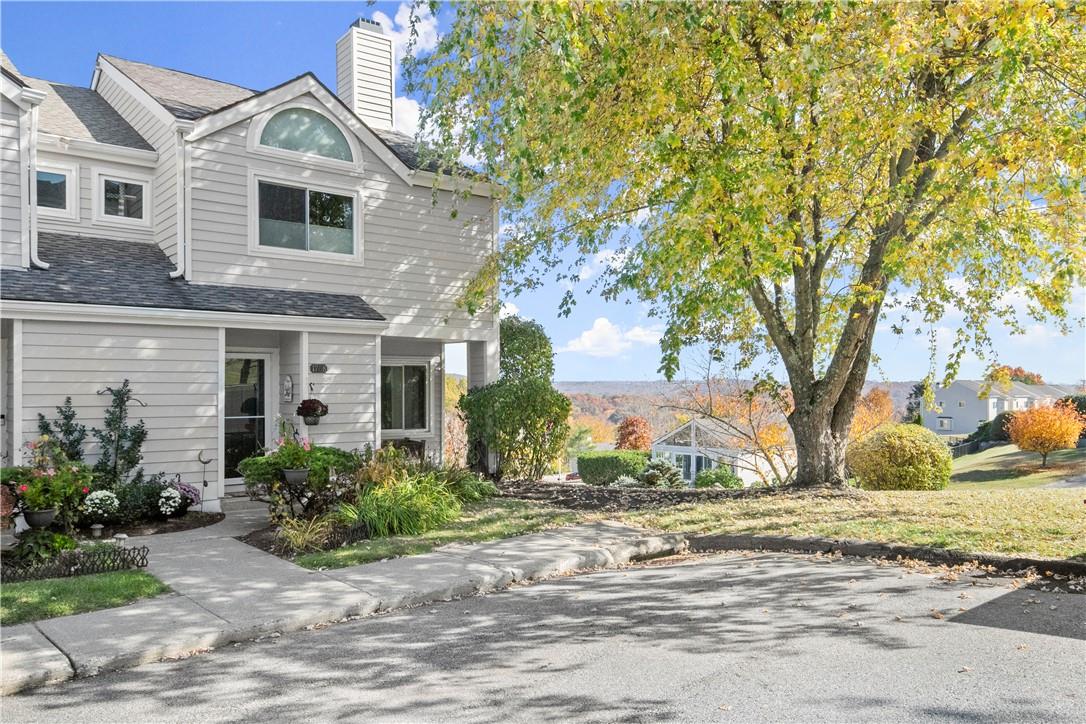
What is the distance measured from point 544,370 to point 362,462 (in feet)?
19.6

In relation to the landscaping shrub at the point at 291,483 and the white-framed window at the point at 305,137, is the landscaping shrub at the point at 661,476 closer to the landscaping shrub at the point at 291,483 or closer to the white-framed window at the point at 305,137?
the white-framed window at the point at 305,137

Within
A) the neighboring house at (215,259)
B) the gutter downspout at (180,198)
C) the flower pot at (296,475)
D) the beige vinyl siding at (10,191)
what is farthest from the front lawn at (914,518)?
the beige vinyl siding at (10,191)

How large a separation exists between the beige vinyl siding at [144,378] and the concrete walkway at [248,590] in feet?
6.10

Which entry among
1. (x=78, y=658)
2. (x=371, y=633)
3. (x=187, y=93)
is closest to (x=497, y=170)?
(x=187, y=93)

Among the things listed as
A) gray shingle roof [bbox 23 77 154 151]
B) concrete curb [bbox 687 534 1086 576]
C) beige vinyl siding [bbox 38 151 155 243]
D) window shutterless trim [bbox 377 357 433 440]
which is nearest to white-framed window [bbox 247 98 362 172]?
gray shingle roof [bbox 23 77 154 151]

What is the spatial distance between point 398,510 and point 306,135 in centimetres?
725

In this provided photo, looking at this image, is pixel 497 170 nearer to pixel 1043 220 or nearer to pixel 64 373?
pixel 64 373

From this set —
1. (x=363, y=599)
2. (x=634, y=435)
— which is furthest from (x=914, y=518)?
(x=634, y=435)

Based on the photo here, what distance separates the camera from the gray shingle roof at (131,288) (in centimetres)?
956

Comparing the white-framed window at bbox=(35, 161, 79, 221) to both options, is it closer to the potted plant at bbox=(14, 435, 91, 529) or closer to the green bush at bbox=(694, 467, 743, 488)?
the potted plant at bbox=(14, 435, 91, 529)

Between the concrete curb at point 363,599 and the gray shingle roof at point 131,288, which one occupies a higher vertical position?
the gray shingle roof at point 131,288

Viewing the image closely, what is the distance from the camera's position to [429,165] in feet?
46.2

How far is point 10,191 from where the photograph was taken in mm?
9984

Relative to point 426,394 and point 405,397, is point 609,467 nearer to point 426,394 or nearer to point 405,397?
point 426,394
